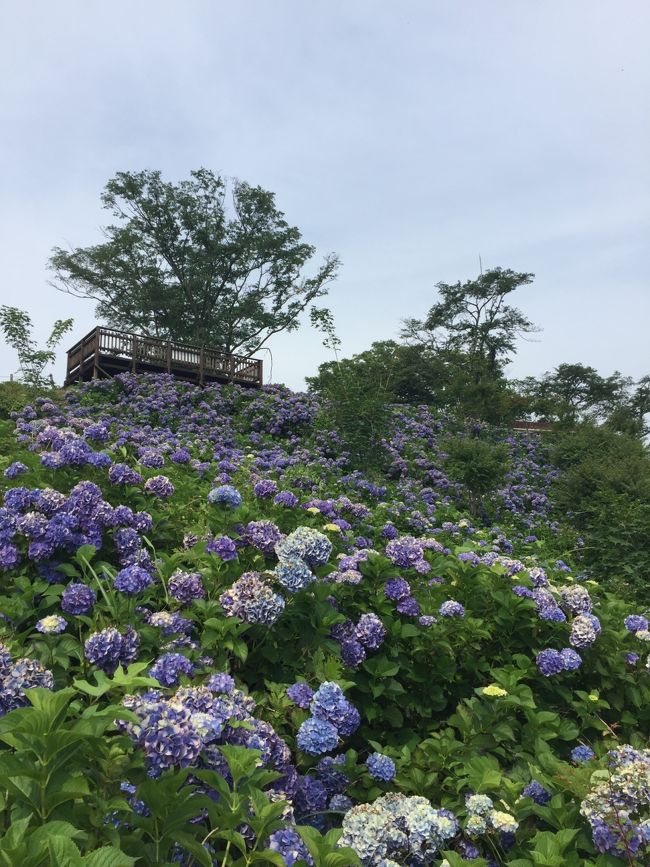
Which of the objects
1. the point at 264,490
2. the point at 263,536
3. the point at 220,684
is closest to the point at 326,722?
the point at 220,684

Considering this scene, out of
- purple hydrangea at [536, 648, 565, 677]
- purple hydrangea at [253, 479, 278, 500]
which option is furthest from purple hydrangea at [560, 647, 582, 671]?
purple hydrangea at [253, 479, 278, 500]

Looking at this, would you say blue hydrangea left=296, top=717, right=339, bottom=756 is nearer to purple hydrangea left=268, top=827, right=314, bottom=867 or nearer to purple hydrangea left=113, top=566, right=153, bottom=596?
purple hydrangea left=268, top=827, right=314, bottom=867

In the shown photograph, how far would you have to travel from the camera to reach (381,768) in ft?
A: 6.72

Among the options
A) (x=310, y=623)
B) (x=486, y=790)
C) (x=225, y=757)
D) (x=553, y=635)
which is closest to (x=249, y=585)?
(x=310, y=623)

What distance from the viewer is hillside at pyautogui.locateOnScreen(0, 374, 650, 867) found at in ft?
4.23

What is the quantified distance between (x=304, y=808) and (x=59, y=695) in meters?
1.00

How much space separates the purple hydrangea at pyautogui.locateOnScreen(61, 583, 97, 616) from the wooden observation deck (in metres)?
15.2

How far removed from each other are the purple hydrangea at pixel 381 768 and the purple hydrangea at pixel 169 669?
767 millimetres

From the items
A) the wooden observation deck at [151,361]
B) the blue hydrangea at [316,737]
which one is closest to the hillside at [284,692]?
the blue hydrangea at [316,737]

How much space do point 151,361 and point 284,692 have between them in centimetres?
1671

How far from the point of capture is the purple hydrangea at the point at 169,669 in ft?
5.53

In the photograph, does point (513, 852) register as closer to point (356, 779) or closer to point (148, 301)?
point (356, 779)

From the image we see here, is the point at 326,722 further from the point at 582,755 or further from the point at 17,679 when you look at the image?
the point at 582,755

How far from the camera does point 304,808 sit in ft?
6.10
